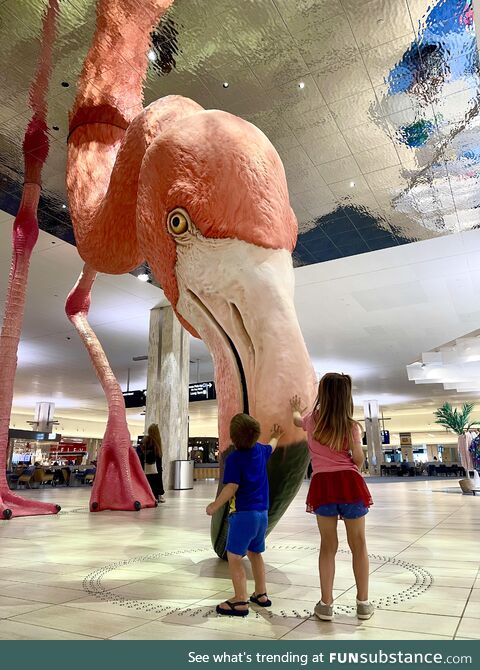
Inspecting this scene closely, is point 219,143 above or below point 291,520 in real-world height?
above

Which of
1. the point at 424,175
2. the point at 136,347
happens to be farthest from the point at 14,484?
the point at 424,175

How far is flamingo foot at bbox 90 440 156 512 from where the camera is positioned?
19.6 ft

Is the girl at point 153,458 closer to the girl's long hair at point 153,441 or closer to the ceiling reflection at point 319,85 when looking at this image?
the girl's long hair at point 153,441

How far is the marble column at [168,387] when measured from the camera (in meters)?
11.6

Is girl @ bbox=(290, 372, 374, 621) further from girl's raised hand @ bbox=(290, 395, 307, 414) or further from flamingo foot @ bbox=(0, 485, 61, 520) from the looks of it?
flamingo foot @ bbox=(0, 485, 61, 520)

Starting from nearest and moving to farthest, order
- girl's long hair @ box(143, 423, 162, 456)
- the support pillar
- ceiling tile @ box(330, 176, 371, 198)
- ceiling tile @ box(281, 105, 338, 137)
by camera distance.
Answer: ceiling tile @ box(281, 105, 338, 137), ceiling tile @ box(330, 176, 371, 198), girl's long hair @ box(143, 423, 162, 456), the support pillar

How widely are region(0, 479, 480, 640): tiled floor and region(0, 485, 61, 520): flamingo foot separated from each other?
25 cm

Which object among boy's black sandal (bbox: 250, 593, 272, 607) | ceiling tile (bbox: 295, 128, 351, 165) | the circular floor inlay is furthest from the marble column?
boy's black sandal (bbox: 250, 593, 272, 607)

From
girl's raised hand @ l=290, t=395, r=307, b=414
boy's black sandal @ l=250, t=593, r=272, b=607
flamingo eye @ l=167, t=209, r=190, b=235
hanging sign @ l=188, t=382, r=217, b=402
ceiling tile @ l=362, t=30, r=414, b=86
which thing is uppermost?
ceiling tile @ l=362, t=30, r=414, b=86

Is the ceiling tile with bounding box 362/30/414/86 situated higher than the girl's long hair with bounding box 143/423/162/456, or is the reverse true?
the ceiling tile with bounding box 362/30/414/86

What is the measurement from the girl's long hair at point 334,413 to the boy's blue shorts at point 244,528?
42 centimetres

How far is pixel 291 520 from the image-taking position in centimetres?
610

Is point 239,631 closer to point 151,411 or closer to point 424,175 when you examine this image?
point 424,175

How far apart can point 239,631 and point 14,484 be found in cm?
1771
